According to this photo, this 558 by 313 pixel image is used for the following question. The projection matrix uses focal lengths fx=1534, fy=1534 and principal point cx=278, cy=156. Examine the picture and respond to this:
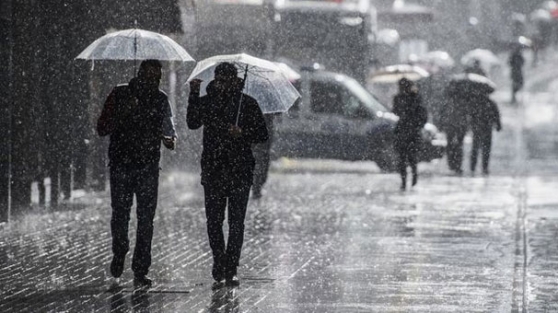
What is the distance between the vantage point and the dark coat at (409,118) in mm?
23172

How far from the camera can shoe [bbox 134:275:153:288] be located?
11.1 m

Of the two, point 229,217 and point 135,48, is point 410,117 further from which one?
point 229,217

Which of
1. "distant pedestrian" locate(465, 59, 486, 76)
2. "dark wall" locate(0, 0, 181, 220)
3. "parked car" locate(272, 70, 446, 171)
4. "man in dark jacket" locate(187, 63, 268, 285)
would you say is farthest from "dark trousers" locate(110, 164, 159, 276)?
"distant pedestrian" locate(465, 59, 486, 76)

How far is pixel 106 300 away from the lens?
10.3 m

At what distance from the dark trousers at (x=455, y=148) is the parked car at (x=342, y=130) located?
0.50ft

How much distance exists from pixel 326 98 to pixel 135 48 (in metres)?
15.3

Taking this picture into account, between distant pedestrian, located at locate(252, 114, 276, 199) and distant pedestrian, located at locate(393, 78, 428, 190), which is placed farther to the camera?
distant pedestrian, located at locate(393, 78, 428, 190)

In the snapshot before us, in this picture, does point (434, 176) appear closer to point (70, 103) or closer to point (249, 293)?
point (70, 103)

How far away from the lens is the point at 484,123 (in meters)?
26.0

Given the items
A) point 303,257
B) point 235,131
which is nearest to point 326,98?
point 303,257

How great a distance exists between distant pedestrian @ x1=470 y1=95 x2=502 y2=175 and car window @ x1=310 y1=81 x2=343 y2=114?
7.68 feet

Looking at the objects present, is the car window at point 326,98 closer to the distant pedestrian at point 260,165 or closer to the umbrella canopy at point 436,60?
the distant pedestrian at point 260,165

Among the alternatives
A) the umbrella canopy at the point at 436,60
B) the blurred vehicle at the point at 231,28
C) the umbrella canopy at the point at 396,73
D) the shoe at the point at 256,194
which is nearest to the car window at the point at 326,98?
the blurred vehicle at the point at 231,28

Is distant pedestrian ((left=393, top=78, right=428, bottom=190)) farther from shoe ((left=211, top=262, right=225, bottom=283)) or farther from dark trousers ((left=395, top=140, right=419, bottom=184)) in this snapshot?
shoe ((left=211, top=262, right=225, bottom=283))
